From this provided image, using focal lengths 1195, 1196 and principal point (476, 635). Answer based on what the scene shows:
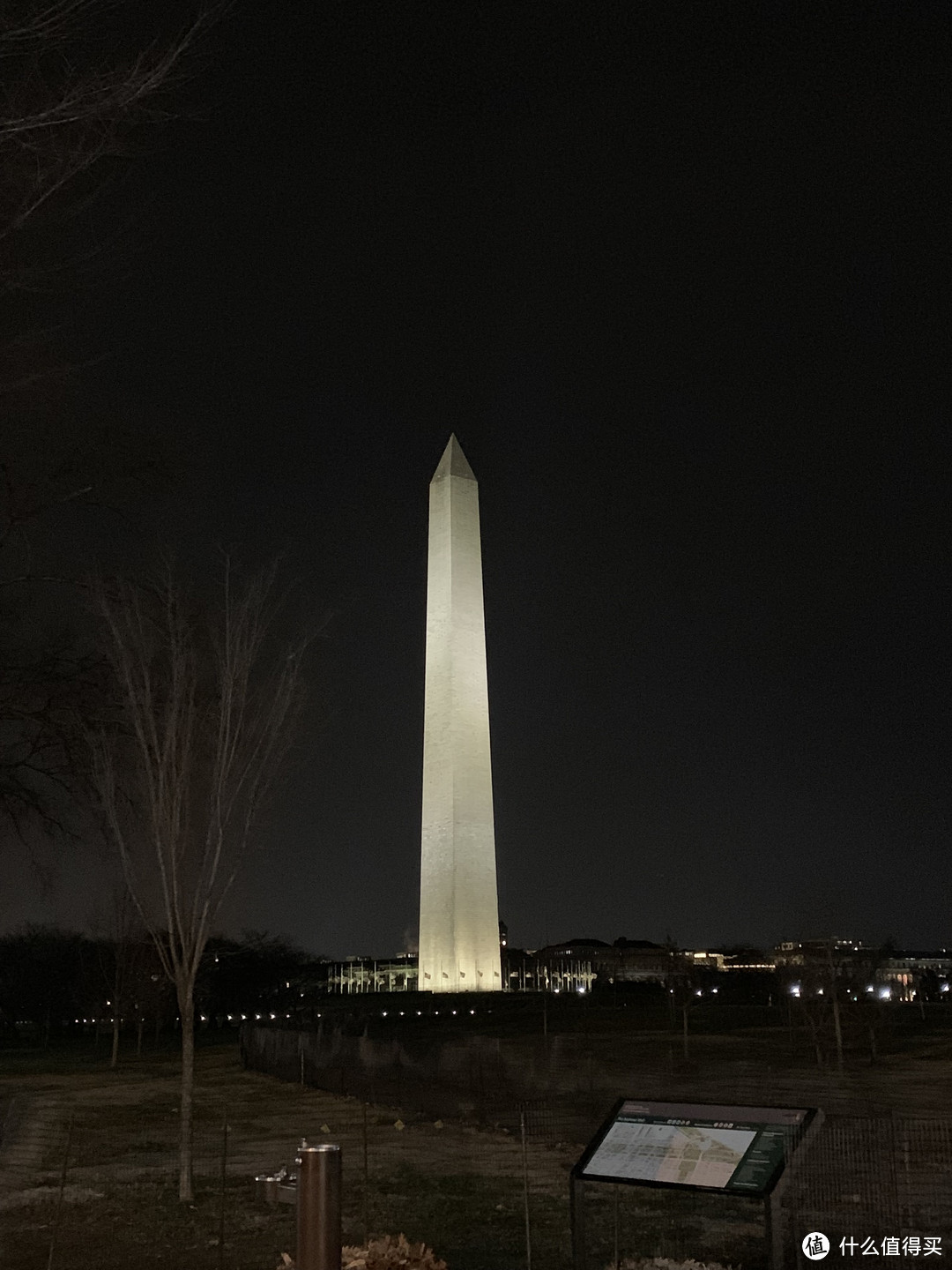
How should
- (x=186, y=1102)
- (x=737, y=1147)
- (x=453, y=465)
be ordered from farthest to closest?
(x=453, y=465) < (x=186, y=1102) < (x=737, y=1147)

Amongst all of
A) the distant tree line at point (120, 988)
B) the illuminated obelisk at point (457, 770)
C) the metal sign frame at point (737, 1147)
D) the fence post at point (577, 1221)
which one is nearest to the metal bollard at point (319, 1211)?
the metal sign frame at point (737, 1147)

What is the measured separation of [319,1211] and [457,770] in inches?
1693

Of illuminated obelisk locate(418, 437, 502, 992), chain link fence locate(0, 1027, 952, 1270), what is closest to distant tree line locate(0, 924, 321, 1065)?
illuminated obelisk locate(418, 437, 502, 992)

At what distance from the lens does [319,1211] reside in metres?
4.79

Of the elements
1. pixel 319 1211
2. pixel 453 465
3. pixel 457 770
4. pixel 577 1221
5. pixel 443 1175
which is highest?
pixel 453 465

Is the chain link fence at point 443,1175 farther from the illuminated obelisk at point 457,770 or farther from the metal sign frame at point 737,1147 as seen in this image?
the illuminated obelisk at point 457,770

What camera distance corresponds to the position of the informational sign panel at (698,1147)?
7.34 metres

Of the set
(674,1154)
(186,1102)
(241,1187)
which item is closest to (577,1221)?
(674,1154)

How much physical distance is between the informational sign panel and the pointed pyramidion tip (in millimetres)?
43494

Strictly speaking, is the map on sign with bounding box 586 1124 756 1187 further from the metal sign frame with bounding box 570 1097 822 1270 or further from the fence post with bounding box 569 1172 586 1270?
the fence post with bounding box 569 1172 586 1270

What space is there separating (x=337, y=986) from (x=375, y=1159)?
126544 millimetres

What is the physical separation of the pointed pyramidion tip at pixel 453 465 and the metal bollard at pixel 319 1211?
152 feet

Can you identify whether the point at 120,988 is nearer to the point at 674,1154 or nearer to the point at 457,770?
the point at 457,770

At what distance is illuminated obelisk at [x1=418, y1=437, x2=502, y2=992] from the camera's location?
47906 millimetres
